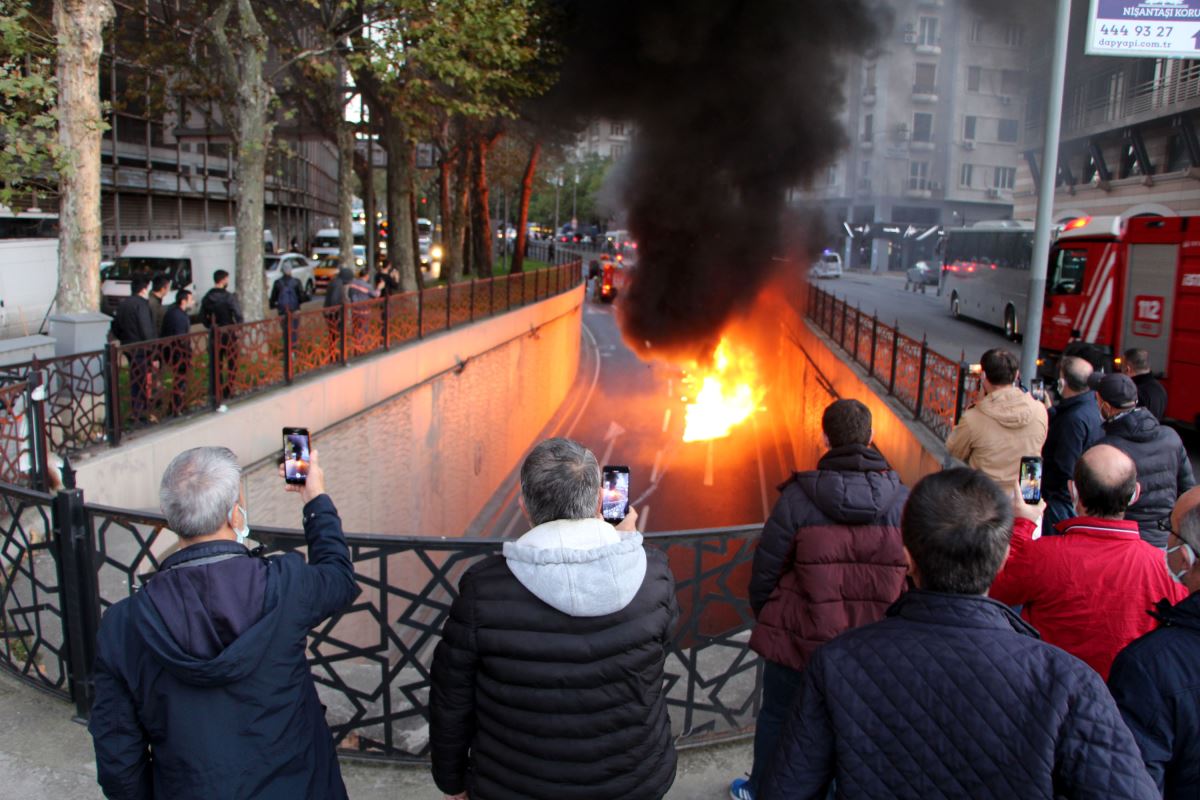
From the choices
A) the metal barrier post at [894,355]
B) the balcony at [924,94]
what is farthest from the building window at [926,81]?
the metal barrier post at [894,355]

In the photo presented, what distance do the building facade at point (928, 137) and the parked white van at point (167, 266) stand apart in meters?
20.4

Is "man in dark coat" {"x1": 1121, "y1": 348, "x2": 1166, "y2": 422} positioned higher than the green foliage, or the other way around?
the green foliage

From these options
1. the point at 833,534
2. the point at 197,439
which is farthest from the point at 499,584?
the point at 197,439

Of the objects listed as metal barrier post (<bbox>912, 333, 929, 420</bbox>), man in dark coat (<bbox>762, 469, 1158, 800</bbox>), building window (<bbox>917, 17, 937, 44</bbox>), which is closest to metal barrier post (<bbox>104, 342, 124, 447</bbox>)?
man in dark coat (<bbox>762, 469, 1158, 800</bbox>)

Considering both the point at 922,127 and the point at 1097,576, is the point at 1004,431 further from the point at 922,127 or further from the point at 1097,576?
the point at 922,127

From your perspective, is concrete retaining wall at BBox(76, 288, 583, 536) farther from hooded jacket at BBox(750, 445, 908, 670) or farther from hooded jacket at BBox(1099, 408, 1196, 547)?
hooded jacket at BBox(1099, 408, 1196, 547)

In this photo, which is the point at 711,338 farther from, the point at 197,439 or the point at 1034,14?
the point at 197,439

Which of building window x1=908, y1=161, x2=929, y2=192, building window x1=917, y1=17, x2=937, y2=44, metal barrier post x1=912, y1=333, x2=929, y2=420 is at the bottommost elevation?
metal barrier post x1=912, y1=333, x2=929, y2=420

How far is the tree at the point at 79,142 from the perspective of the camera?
27.9 ft

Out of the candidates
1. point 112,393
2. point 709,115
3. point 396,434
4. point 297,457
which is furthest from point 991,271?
point 297,457

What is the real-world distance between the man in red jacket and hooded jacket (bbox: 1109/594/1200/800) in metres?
0.64

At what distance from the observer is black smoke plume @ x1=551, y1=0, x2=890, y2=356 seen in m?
20.7

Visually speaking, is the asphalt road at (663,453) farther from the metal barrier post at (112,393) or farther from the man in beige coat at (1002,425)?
the man in beige coat at (1002,425)

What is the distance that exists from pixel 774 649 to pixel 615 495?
823 mm
